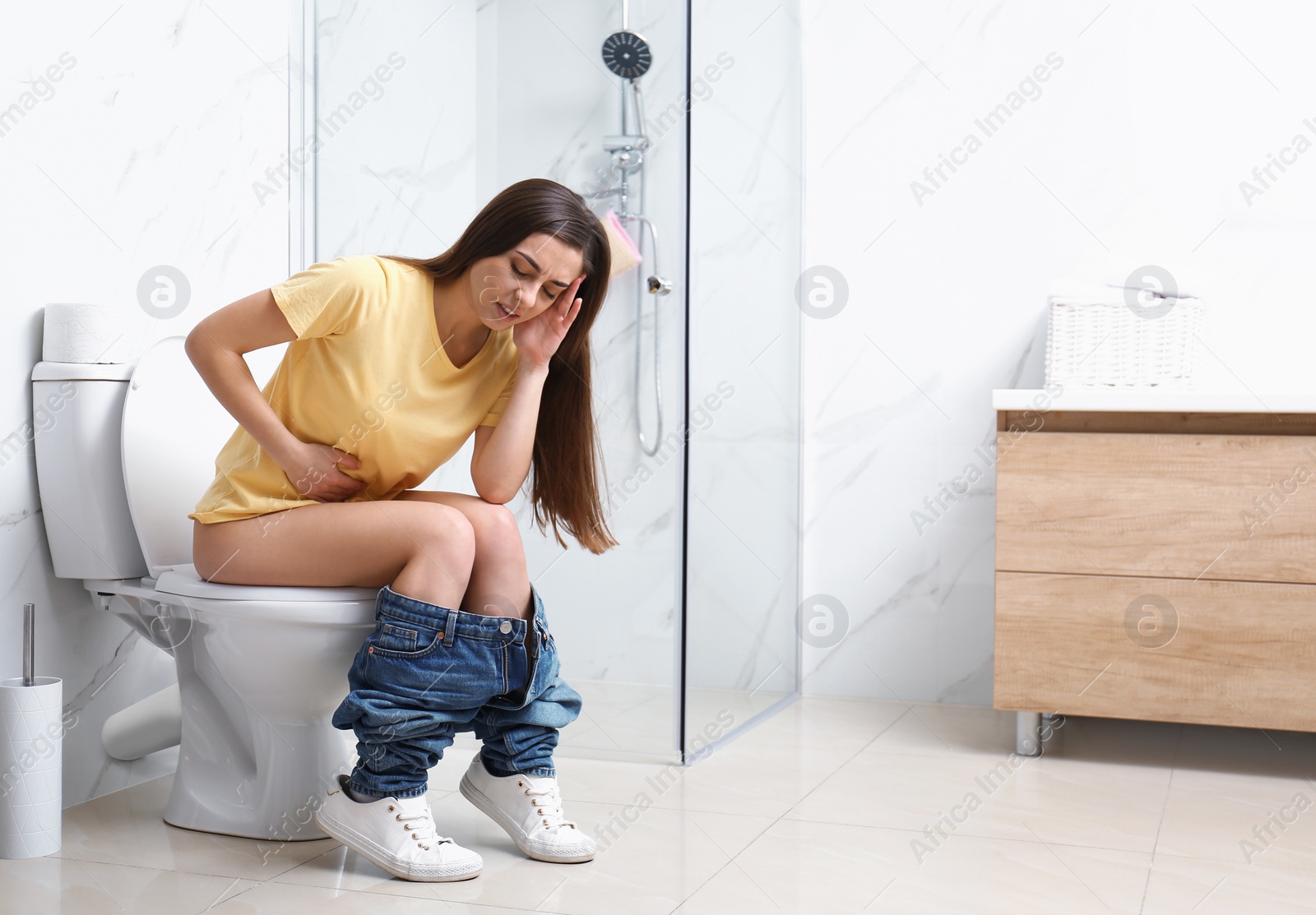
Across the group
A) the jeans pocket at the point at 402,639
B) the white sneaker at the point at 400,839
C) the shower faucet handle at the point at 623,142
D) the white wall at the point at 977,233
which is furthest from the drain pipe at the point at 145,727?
the white wall at the point at 977,233

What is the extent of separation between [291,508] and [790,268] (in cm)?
137

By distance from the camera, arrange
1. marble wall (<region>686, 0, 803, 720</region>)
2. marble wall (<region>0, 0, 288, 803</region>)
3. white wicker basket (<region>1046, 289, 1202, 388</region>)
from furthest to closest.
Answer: white wicker basket (<region>1046, 289, 1202, 388</region>) < marble wall (<region>686, 0, 803, 720</region>) < marble wall (<region>0, 0, 288, 803</region>)

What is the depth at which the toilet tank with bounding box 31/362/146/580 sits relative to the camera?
1.65 metres

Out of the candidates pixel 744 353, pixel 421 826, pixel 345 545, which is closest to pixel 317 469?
pixel 345 545

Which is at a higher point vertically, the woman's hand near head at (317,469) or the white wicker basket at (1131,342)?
the white wicker basket at (1131,342)

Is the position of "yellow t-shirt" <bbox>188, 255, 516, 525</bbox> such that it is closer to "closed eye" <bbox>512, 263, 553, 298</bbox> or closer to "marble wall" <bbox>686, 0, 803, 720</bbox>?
"closed eye" <bbox>512, 263, 553, 298</bbox>

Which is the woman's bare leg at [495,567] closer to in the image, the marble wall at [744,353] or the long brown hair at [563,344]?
the long brown hair at [563,344]

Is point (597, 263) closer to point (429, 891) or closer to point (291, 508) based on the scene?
point (291, 508)

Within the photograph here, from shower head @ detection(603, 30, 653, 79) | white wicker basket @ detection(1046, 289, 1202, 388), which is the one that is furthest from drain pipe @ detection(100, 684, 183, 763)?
white wicker basket @ detection(1046, 289, 1202, 388)

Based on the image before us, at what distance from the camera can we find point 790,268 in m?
2.54

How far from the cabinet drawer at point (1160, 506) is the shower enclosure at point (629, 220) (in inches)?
21.3

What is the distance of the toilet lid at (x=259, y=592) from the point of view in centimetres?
147

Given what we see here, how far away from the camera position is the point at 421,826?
1.48 meters

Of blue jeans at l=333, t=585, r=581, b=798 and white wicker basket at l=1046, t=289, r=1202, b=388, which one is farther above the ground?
white wicker basket at l=1046, t=289, r=1202, b=388
